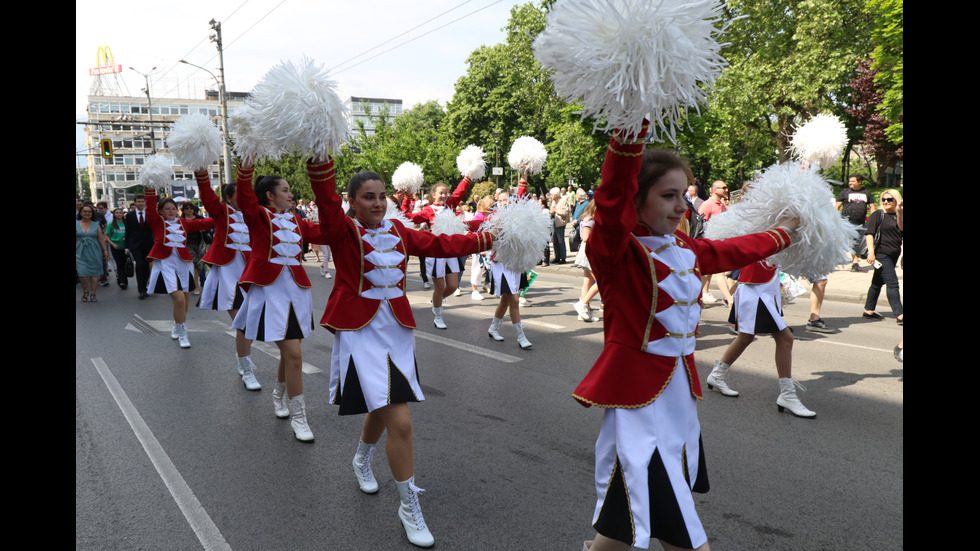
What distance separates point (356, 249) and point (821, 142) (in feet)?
15.3

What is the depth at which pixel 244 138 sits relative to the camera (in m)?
3.94

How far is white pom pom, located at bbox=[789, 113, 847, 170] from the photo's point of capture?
592cm

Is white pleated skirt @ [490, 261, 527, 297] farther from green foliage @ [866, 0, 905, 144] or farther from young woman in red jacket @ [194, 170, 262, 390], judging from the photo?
green foliage @ [866, 0, 905, 144]

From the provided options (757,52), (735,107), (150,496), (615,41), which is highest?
(757,52)

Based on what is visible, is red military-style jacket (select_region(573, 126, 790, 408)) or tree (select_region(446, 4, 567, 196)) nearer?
red military-style jacket (select_region(573, 126, 790, 408))

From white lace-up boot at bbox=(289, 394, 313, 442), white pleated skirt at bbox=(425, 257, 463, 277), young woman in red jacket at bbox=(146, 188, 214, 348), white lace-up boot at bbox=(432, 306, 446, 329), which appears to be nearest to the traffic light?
young woman in red jacket at bbox=(146, 188, 214, 348)

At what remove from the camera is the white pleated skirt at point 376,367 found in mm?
3168

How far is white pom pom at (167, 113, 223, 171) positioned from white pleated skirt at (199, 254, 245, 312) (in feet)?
4.09

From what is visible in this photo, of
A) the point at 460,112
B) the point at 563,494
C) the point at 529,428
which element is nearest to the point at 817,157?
the point at 529,428

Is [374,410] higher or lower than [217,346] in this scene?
higher

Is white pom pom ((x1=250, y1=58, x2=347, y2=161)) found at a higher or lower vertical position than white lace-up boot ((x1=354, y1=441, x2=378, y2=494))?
higher

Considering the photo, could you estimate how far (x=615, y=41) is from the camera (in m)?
1.81

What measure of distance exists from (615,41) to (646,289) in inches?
33.8

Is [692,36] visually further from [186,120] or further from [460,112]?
[460,112]
